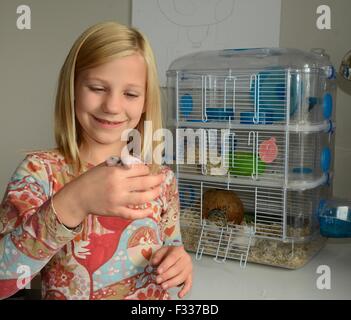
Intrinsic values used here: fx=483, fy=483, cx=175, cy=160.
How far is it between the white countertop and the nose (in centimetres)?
33

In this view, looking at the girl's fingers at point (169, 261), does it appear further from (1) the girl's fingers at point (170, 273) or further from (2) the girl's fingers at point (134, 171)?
(2) the girl's fingers at point (134, 171)

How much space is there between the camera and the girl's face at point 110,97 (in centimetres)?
56

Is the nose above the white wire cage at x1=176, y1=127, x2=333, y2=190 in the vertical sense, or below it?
above

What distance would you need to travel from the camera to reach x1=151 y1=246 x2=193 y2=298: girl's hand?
546 millimetres

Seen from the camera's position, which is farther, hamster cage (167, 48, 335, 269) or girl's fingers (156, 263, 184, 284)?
hamster cage (167, 48, 335, 269)

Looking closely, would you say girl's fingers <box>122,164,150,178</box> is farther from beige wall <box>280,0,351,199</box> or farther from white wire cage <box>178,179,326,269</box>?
beige wall <box>280,0,351,199</box>

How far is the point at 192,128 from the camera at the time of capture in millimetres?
957

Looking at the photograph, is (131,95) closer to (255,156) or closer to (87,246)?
(87,246)

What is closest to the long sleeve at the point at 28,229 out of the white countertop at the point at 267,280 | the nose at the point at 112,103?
the nose at the point at 112,103

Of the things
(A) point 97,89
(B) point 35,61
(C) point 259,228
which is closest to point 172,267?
(A) point 97,89

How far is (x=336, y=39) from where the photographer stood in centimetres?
106

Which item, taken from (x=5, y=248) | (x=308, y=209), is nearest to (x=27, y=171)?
(x=5, y=248)

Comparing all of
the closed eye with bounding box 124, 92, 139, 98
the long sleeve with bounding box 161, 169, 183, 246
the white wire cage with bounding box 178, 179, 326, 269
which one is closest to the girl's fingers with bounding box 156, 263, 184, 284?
the long sleeve with bounding box 161, 169, 183, 246

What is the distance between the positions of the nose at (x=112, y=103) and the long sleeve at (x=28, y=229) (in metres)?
0.10
